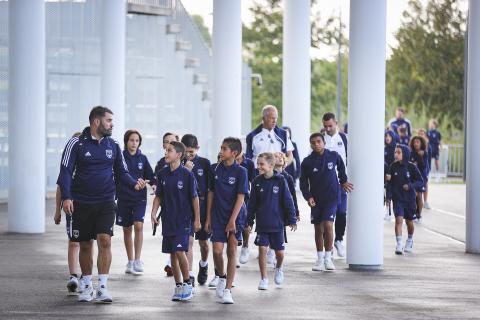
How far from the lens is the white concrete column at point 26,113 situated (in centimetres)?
2358

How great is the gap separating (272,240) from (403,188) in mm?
Result: 5557

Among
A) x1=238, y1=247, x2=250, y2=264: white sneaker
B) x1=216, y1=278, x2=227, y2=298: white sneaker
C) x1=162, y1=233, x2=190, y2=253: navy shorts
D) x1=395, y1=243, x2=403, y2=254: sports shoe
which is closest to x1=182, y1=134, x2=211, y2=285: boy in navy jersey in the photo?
x1=216, y1=278, x2=227, y2=298: white sneaker

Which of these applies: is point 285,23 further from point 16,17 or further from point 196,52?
point 16,17

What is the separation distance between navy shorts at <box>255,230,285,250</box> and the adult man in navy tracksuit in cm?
199

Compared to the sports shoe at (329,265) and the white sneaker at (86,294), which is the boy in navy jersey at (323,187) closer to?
the sports shoe at (329,265)

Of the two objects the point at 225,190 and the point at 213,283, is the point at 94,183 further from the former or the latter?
the point at 213,283

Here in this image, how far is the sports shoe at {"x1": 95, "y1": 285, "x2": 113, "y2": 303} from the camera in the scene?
14.3 m

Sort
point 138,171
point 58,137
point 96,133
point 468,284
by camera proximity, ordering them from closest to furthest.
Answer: point 96,133 → point 468,284 → point 138,171 → point 58,137

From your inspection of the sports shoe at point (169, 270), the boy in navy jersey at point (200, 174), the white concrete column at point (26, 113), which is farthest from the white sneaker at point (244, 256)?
the white concrete column at point (26, 113)

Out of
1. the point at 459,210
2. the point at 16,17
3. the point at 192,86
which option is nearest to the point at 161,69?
the point at 192,86

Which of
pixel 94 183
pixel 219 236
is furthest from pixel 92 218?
pixel 219 236

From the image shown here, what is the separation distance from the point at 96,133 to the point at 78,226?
973 millimetres

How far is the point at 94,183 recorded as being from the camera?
14.5m

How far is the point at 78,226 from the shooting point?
14594 mm
